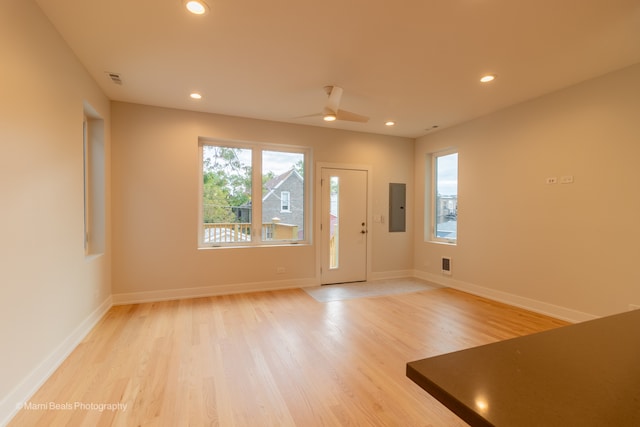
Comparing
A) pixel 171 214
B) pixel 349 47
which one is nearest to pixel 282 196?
pixel 171 214

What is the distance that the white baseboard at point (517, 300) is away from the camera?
3398 millimetres

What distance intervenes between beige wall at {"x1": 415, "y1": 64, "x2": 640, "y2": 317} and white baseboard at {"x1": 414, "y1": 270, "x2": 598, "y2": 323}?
0.07 feet

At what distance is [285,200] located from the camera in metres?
4.95

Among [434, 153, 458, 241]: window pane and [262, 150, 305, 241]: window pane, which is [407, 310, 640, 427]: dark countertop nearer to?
[262, 150, 305, 241]: window pane

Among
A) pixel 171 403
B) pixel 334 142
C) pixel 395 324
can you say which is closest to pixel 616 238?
pixel 395 324

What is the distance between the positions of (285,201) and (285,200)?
0.7 inches

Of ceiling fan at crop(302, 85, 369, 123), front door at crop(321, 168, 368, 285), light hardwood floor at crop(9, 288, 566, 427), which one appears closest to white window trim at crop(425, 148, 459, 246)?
front door at crop(321, 168, 368, 285)

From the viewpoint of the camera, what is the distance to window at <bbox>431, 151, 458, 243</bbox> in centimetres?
511

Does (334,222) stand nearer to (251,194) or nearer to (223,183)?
(251,194)

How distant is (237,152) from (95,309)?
276cm

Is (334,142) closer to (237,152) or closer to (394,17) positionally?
(237,152)

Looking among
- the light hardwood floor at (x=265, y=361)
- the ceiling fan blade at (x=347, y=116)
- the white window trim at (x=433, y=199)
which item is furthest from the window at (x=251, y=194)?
the white window trim at (x=433, y=199)

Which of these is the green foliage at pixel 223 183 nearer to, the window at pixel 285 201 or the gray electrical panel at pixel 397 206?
the window at pixel 285 201

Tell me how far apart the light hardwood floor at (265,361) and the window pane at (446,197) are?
4.90 feet
